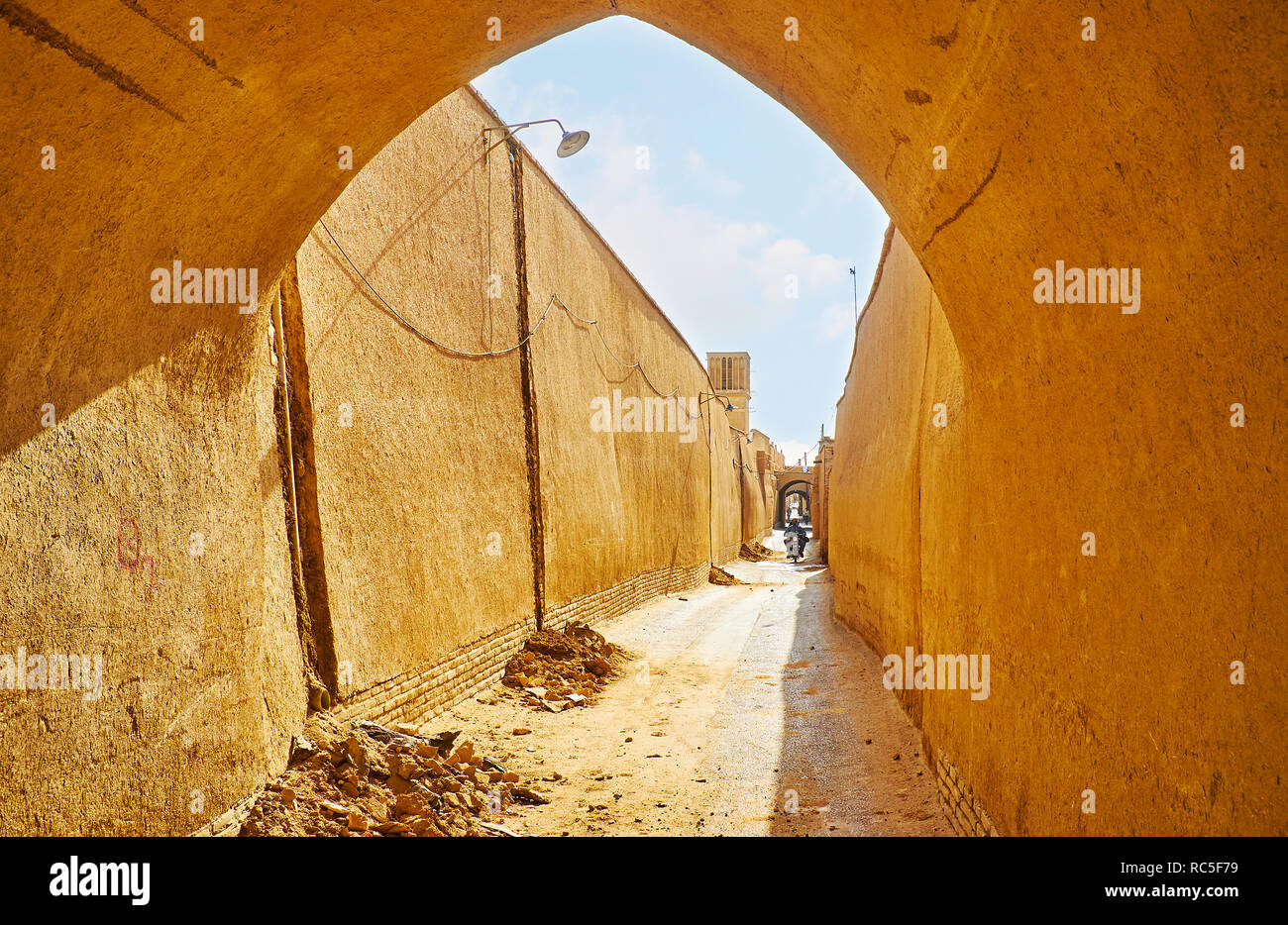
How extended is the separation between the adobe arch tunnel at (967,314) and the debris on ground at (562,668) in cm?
327

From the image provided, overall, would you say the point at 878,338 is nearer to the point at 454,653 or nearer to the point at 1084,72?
the point at 454,653

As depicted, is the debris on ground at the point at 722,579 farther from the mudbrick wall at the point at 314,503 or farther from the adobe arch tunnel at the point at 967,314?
the adobe arch tunnel at the point at 967,314

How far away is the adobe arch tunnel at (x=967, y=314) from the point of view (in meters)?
1.68

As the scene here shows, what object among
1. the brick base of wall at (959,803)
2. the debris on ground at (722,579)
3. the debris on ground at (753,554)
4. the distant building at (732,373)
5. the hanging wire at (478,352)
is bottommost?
the debris on ground at (753,554)

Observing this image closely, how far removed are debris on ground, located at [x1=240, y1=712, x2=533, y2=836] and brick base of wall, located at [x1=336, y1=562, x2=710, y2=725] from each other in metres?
0.43

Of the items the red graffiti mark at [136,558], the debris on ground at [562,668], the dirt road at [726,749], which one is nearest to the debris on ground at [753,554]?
the dirt road at [726,749]

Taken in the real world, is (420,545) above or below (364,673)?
above

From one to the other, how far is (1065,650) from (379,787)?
3.59 m

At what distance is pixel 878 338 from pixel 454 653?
259 inches

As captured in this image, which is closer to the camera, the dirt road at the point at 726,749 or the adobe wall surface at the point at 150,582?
the adobe wall surface at the point at 150,582

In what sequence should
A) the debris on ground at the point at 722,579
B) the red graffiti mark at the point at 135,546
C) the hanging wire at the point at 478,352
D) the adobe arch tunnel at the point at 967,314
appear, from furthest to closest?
the debris on ground at the point at 722,579 < the hanging wire at the point at 478,352 < the red graffiti mark at the point at 135,546 < the adobe arch tunnel at the point at 967,314

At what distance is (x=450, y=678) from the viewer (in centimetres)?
669

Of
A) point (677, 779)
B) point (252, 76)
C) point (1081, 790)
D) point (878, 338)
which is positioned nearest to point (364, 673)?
point (677, 779)

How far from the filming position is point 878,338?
33.3ft
